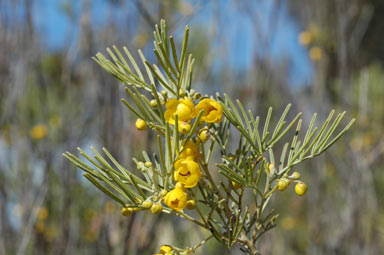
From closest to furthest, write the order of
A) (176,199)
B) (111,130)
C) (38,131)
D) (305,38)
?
(176,199) < (111,130) < (38,131) < (305,38)

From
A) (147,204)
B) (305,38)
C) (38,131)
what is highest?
(305,38)

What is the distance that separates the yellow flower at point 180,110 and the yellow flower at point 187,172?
3 centimetres

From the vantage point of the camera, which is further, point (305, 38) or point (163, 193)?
point (305, 38)

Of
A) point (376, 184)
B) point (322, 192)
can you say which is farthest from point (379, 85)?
point (322, 192)

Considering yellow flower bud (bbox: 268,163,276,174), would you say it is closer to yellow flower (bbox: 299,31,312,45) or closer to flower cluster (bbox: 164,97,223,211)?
flower cluster (bbox: 164,97,223,211)

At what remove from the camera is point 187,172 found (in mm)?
286

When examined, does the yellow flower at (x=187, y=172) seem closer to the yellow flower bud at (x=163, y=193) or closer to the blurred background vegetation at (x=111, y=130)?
the yellow flower bud at (x=163, y=193)

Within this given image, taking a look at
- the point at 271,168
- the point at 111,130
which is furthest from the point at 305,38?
the point at 271,168

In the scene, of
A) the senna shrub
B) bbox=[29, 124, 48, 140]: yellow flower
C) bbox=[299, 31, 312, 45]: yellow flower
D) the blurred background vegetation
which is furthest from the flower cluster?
bbox=[299, 31, 312, 45]: yellow flower

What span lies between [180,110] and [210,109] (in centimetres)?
3

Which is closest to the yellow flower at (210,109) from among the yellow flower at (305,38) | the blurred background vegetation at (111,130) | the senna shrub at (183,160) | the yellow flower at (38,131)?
the senna shrub at (183,160)

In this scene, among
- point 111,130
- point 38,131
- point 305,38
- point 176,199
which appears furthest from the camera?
point 305,38

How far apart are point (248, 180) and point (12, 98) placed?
0.92 metres

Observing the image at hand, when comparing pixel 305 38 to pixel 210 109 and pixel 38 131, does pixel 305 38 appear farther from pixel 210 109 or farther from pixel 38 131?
pixel 210 109
